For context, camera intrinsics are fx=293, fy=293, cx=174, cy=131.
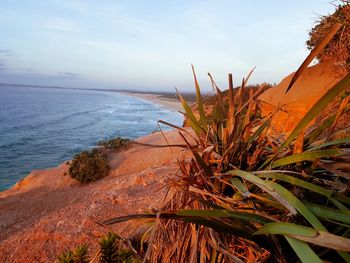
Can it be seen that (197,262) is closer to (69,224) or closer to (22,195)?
(69,224)

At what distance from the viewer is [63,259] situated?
2738 millimetres

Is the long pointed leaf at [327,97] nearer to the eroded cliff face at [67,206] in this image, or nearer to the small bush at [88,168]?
the eroded cliff face at [67,206]

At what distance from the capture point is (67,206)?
8125mm

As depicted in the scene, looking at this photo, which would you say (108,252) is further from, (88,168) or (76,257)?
(88,168)

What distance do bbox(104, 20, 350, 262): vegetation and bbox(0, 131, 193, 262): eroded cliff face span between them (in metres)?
0.22

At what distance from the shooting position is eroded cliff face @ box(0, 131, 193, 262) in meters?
5.39

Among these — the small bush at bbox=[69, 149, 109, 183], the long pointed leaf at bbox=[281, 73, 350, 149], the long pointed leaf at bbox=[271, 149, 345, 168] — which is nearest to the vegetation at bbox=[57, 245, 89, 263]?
the long pointed leaf at bbox=[271, 149, 345, 168]

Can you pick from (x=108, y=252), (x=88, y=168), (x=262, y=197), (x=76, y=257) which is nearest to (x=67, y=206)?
(x=88, y=168)

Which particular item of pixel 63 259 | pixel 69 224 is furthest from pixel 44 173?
pixel 63 259

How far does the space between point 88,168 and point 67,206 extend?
15.1ft

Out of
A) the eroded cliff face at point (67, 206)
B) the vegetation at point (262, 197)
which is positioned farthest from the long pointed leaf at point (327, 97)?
the eroded cliff face at point (67, 206)

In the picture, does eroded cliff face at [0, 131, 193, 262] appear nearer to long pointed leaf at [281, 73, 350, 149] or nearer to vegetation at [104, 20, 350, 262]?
vegetation at [104, 20, 350, 262]

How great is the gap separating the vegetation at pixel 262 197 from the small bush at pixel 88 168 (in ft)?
38.7

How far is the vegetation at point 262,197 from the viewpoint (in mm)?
874
